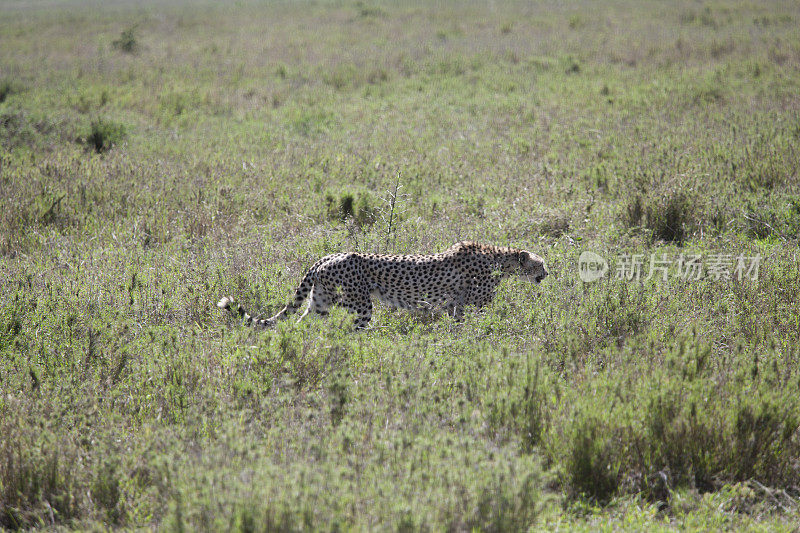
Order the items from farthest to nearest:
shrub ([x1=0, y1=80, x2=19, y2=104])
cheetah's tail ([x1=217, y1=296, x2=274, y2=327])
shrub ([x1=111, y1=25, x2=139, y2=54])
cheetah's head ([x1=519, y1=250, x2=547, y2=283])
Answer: shrub ([x1=111, y1=25, x2=139, y2=54]), shrub ([x1=0, y1=80, x2=19, y2=104]), cheetah's head ([x1=519, y1=250, x2=547, y2=283]), cheetah's tail ([x1=217, y1=296, x2=274, y2=327])

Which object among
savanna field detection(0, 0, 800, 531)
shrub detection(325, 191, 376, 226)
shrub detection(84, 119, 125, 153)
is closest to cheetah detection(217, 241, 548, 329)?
savanna field detection(0, 0, 800, 531)

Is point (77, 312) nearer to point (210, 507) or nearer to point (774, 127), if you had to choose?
point (210, 507)

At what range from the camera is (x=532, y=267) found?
5.82 meters

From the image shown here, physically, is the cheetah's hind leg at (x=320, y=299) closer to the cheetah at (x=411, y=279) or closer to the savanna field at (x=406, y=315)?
the cheetah at (x=411, y=279)

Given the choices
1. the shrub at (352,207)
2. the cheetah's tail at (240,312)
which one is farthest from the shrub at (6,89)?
the cheetah's tail at (240,312)

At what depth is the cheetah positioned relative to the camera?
539 centimetres

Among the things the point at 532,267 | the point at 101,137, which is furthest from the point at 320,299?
the point at 101,137

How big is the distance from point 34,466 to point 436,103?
449 inches

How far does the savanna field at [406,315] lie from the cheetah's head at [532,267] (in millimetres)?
118

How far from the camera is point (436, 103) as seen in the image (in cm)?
1369

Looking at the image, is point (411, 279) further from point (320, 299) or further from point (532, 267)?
point (532, 267)

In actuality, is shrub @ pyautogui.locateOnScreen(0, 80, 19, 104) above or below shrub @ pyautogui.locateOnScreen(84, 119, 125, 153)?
above

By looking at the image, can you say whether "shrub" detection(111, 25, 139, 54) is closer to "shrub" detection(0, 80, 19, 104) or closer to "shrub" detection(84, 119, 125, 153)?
"shrub" detection(0, 80, 19, 104)

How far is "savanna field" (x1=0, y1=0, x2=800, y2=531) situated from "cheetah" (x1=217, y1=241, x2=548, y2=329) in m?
0.17
